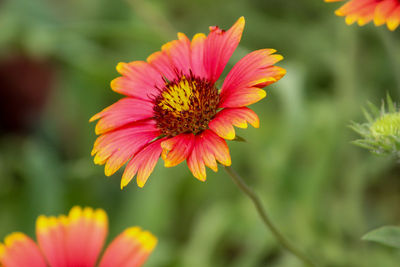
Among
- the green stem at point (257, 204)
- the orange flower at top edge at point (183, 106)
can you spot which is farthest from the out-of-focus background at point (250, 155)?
the green stem at point (257, 204)

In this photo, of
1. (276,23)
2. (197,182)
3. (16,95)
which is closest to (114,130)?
(197,182)

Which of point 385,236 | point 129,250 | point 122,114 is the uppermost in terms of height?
point 122,114

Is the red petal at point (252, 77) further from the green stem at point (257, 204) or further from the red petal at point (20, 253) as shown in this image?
the red petal at point (20, 253)

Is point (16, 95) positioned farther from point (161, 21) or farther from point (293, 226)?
point (293, 226)

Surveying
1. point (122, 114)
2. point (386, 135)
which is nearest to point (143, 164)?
point (122, 114)

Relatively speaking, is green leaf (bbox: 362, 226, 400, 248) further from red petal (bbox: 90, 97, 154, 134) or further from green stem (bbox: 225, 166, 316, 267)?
red petal (bbox: 90, 97, 154, 134)

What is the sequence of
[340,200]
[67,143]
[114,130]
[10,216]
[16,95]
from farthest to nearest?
[16,95] < [67,143] < [10,216] < [340,200] < [114,130]

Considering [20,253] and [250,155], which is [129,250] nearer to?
[20,253]
